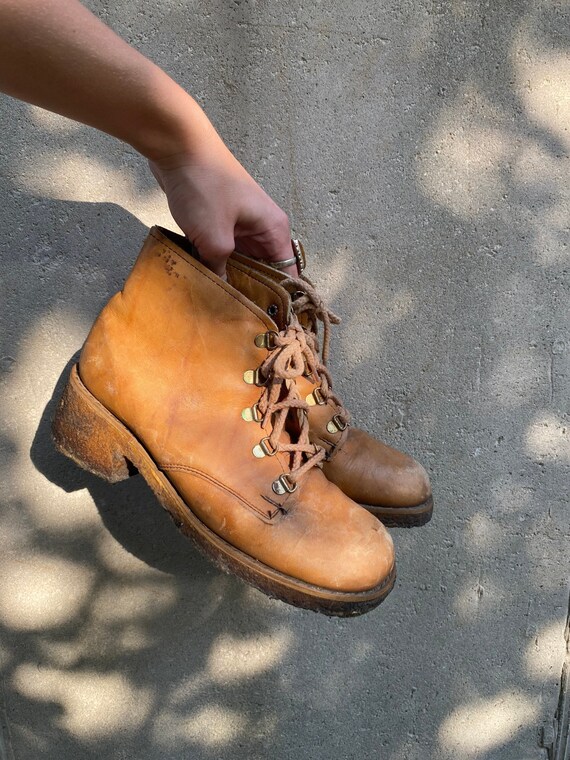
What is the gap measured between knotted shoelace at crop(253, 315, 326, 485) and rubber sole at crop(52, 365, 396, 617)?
0.64 ft

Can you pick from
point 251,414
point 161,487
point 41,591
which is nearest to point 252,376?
point 251,414

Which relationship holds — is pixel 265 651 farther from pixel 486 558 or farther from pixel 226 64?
pixel 226 64

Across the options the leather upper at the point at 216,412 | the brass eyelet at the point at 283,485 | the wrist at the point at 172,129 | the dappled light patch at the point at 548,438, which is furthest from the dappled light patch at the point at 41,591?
the dappled light patch at the point at 548,438

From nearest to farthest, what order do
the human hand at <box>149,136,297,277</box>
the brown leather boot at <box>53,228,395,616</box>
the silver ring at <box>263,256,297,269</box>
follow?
the human hand at <box>149,136,297,277</box>
the brown leather boot at <box>53,228,395,616</box>
the silver ring at <box>263,256,297,269</box>

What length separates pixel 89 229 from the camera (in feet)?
5.39

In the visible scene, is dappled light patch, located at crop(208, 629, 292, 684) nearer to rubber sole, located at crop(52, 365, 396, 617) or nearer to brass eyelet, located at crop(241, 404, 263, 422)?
rubber sole, located at crop(52, 365, 396, 617)

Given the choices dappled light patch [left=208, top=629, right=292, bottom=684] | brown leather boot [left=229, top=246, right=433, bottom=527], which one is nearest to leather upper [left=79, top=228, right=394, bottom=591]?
brown leather boot [left=229, top=246, right=433, bottom=527]

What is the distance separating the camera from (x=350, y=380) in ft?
6.11

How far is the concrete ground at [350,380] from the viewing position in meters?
1.65

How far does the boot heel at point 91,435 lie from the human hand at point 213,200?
38cm

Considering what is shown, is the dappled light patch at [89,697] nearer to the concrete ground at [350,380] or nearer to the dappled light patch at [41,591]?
the concrete ground at [350,380]

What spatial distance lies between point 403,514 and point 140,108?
3.30ft

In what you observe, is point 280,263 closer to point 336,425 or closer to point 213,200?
point 213,200

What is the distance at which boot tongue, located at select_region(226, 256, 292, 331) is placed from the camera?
129cm
